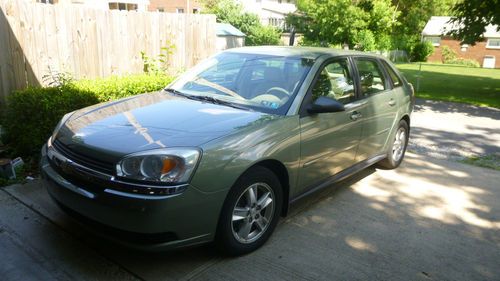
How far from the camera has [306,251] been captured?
3.57 m

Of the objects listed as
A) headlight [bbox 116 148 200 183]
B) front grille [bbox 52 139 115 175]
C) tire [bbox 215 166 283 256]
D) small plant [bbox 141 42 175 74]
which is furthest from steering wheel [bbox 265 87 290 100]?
small plant [bbox 141 42 175 74]

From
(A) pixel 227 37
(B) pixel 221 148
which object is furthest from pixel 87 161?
(A) pixel 227 37

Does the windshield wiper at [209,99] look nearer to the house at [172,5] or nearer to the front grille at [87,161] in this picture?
the front grille at [87,161]

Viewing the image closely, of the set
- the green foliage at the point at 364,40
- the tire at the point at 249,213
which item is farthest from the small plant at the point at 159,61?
the green foliage at the point at 364,40

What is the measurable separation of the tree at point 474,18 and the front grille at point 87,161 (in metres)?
12.5

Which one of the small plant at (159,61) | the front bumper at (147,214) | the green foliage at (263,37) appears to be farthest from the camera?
the green foliage at (263,37)

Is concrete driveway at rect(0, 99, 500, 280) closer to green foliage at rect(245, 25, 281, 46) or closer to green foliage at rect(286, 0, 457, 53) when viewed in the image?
green foliage at rect(286, 0, 457, 53)

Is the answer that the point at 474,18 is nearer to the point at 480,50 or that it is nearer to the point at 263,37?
the point at 263,37

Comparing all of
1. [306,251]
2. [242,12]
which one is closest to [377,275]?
[306,251]

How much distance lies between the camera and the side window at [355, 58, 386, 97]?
4.84 metres

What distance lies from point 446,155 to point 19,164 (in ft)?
19.9

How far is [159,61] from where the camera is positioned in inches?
313

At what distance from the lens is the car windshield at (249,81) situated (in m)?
3.92

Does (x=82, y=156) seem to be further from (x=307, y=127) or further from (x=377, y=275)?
(x=377, y=275)
